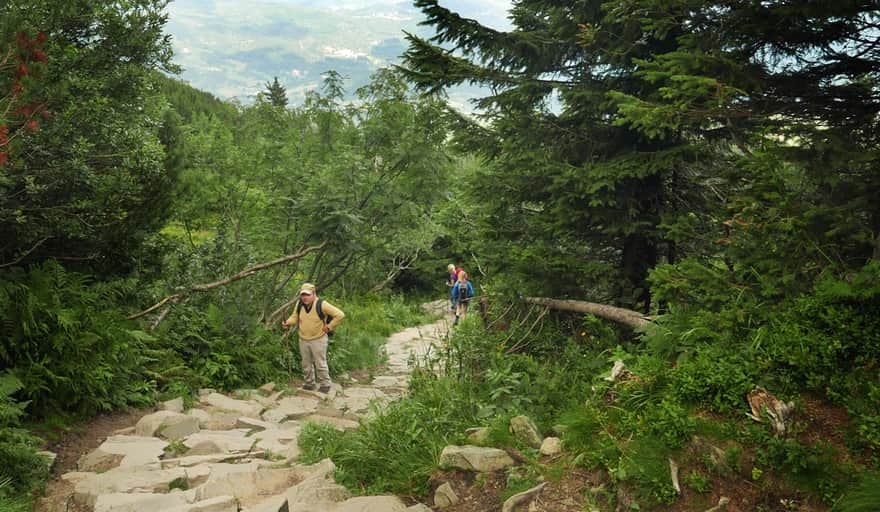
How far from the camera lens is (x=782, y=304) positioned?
4.07m

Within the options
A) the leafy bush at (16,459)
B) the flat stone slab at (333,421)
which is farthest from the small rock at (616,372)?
the leafy bush at (16,459)

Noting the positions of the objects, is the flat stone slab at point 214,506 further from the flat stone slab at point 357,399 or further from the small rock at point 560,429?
the flat stone slab at point 357,399

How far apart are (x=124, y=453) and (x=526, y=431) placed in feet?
14.1

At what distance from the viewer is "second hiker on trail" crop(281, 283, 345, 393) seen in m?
9.84

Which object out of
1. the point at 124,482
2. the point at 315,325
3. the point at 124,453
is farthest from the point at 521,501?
the point at 315,325

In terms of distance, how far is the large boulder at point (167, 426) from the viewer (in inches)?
264

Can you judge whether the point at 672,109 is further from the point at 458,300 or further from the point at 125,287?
the point at 458,300

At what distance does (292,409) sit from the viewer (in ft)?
28.0

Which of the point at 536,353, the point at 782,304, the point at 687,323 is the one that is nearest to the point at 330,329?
the point at 536,353

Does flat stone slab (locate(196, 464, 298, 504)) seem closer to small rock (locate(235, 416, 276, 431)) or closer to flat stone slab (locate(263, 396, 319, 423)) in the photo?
small rock (locate(235, 416, 276, 431))

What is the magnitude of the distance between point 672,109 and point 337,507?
427 cm

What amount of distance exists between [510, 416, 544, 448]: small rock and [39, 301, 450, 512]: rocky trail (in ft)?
3.28

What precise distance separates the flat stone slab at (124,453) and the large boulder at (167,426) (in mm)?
359

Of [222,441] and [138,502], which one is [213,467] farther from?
Result: [138,502]
